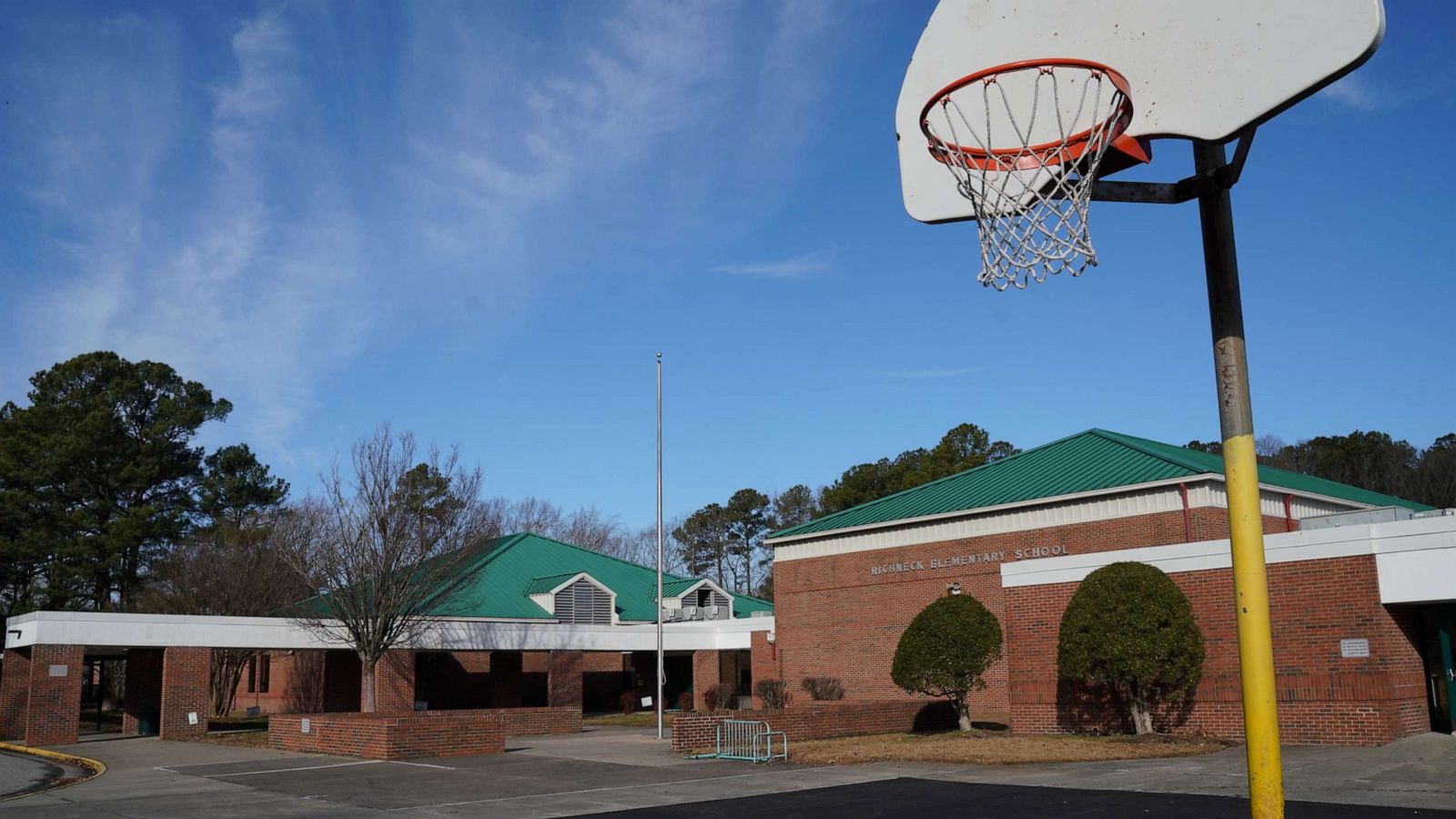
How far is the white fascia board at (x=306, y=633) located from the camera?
1203 inches

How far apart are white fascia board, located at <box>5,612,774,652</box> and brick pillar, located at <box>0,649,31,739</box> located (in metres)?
0.57

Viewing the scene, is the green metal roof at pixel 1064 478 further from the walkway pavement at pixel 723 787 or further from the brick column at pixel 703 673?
the walkway pavement at pixel 723 787

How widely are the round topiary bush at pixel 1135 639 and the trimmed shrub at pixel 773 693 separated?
1817 centimetres

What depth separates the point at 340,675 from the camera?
1715 inches

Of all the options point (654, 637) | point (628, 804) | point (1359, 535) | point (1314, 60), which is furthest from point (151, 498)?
point (1314, 60)

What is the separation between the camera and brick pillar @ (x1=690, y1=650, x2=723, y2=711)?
43.6 metres

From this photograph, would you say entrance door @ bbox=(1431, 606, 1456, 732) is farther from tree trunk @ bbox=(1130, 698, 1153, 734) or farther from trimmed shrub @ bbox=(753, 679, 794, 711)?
trimmed shrub @ bbox=(753, 679, 794, 711)

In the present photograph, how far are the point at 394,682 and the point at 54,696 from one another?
30.9ft

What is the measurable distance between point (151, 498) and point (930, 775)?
45824 mm

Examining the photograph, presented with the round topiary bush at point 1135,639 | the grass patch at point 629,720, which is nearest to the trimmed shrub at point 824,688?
the grass patch at point 629,720

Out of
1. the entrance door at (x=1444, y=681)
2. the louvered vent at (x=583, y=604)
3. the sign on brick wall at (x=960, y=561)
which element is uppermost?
the sign on brick wall at (x=960, y=561)

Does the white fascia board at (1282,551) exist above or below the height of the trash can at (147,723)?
above

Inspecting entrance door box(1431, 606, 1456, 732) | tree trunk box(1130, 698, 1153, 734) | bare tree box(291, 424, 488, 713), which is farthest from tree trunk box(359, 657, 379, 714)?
entrance door box(1431, 606, 1456, 732)

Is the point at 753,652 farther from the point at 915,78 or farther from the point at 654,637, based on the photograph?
the point at 915,78
